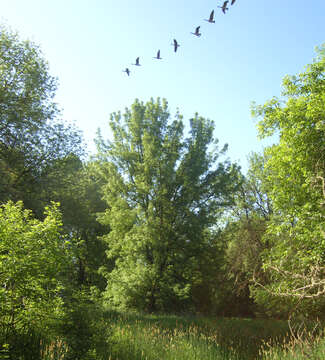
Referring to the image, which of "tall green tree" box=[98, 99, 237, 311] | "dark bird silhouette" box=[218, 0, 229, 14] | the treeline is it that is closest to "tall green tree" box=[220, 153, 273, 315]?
the treeline

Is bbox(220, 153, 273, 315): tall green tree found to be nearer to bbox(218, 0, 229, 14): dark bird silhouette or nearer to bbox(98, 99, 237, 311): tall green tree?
bbox(98, 99, 237, 311): tall green tree

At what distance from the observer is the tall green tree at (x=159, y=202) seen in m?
17.1

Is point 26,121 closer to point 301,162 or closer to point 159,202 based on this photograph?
point 159,202

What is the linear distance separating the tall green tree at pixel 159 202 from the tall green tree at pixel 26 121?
3753 millimetres

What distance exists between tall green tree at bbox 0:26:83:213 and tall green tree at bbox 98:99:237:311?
3753 mm

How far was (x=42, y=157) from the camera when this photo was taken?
18.8 metres

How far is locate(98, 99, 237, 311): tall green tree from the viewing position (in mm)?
17109

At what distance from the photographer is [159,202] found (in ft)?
58.0

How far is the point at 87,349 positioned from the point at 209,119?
16.7 m

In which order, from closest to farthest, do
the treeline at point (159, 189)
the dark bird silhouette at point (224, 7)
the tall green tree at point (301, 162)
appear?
the dark bird silhouette at point (224, 7), the tall green tree at point (301, 162), the treeline at point (159, 189)

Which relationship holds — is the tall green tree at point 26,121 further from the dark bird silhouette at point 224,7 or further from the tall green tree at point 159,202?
the dark bird silhouette at point 224,7

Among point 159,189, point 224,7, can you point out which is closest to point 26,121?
point 159,189

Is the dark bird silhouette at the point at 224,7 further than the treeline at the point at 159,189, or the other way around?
the treeline at the point at 159,189

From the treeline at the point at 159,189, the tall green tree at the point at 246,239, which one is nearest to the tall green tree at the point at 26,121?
the treeline at the point at 159,189
